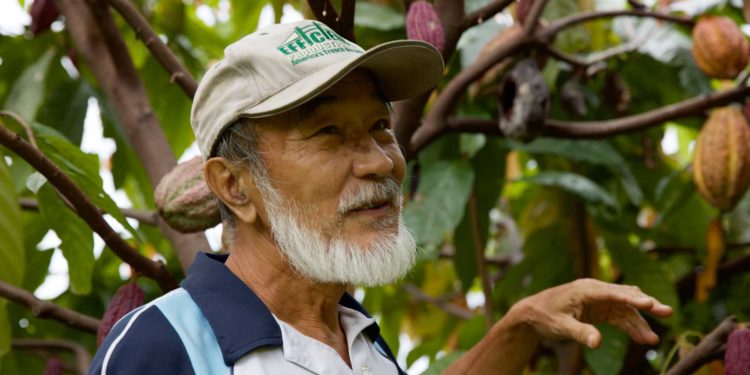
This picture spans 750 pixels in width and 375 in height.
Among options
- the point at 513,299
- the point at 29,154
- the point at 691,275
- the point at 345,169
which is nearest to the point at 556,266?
the point at 513,299

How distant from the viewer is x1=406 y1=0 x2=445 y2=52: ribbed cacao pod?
1.84 metres

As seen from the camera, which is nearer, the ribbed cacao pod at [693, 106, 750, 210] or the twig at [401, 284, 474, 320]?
the ribbed cacao pod at [693, 106, 750, 210]

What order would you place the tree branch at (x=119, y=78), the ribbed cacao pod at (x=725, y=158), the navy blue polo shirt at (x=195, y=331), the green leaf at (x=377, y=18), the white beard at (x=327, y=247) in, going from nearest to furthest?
1. the navy blue polo shirt at (x=195, y=331)
2. the white beard at (x=327, y=247)
3. the tree branch at (x=119, y=78)
4. the ribbed cacao pod at (x=725, y=158)
5. the green leaf at (x=377, y=18)

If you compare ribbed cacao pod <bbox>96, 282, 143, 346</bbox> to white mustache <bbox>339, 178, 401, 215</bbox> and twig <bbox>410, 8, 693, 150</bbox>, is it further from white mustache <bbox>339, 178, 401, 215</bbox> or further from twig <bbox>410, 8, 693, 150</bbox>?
twig <bbox>410, 8, 693, 150</bbox>

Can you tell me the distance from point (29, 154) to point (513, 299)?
1.56 meters

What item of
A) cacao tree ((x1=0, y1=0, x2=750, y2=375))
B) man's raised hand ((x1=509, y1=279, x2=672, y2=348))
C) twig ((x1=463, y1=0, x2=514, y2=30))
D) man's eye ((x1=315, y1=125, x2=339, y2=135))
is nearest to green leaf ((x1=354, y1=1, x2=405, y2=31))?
cacao tree ((x1=0, y1=0, x2=750, y2=375))

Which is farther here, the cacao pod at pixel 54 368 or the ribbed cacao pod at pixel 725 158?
the ribbed cacao pod at pixel 725 158

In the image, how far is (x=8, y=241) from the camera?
1.81 metres

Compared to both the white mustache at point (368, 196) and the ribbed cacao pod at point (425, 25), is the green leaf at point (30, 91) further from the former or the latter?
the white mustache at point (368, 196)

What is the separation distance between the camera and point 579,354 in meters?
2.71

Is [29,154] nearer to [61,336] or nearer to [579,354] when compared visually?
[61,336]

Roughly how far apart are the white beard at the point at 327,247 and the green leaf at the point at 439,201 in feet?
2.56

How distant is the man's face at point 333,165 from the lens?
1.50 m

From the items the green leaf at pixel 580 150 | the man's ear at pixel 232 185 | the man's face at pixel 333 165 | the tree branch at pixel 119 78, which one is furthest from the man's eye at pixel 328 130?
the green leaf at pixel 580 150
